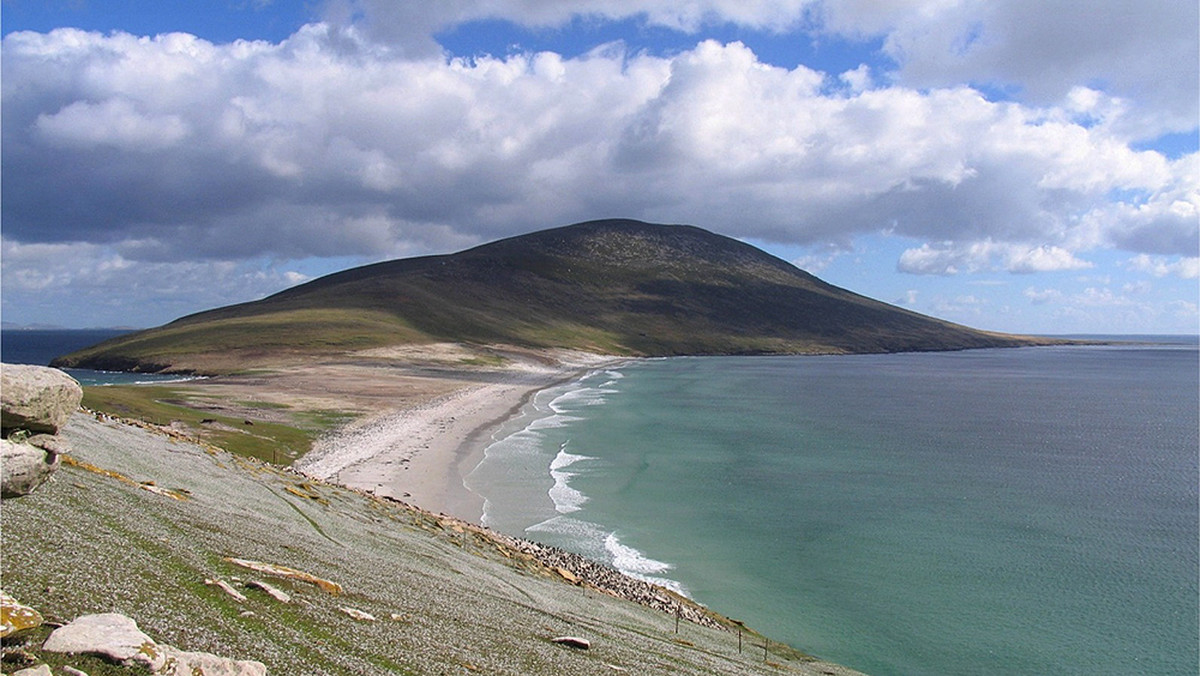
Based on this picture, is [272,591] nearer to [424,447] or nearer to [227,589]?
[227,589]

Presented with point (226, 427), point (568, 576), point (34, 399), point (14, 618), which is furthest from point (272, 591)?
point (226, 427)

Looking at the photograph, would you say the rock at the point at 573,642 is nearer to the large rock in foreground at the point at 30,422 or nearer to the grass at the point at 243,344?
the large rock in foreground at the point at 30,422

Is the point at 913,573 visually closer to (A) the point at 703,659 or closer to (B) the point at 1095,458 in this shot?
(A) the point at 703,659

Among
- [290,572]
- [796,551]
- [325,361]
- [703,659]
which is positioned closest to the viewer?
[290,572]

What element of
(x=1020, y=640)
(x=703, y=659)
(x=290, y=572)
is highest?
(x=290, y=572)

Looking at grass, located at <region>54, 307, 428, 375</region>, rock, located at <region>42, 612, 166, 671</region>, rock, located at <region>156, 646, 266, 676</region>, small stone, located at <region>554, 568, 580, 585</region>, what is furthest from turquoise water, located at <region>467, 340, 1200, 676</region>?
grass, located at <region>54, 307, 428, 375</region>

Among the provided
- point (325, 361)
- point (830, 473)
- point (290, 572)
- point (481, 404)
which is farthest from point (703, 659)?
point (325, 361)

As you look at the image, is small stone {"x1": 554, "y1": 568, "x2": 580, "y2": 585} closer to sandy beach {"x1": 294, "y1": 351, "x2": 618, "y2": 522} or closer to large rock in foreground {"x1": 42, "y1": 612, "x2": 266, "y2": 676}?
sandy beach {"x1": 294, "y1": 351, "x2": 618, "y2": 522}
